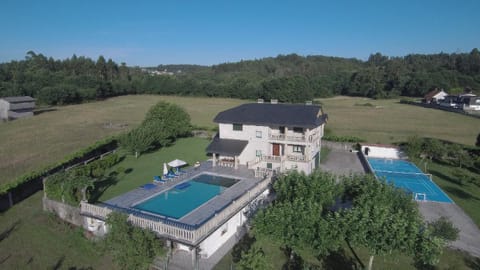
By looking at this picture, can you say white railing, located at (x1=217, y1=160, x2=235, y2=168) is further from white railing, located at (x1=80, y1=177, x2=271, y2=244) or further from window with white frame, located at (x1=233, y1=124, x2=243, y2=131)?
white railing, located at (x1=80, y1=177, x2=271, y2=244)

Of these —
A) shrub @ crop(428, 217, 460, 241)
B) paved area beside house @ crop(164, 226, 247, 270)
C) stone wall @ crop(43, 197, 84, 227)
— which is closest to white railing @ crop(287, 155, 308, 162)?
paved area beside house @ crop(164, 226, 247, 270)

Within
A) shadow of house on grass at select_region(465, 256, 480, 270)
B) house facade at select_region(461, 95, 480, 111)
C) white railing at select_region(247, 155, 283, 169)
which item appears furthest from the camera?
house facade at select_region(461, 95, 480, 111)

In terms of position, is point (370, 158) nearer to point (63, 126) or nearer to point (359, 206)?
point (359, 206)

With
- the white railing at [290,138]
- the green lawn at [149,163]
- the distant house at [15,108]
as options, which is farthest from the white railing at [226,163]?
the distant house at [15,108]

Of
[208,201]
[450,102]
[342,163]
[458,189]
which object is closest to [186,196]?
[208,201]

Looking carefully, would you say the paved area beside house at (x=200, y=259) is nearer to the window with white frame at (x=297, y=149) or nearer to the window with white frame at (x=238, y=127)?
the window with white frame at (x=238, y=127)

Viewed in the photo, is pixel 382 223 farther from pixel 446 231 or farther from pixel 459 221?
pixel 459 221

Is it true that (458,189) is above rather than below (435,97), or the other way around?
below
